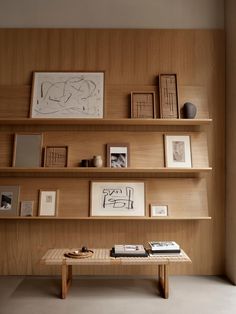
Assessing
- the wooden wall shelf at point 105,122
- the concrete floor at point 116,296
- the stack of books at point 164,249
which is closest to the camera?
the concrete floor at point 116,296

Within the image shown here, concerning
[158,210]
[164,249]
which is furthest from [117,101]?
[164,249]

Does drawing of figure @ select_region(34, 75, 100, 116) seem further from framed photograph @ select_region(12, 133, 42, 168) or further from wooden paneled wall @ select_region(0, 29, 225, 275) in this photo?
framed photograph @ select_region(12, 133, 42, 168)

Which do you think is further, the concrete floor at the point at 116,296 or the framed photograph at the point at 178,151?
the framed photograph at the point at 178,151

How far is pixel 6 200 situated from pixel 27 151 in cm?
55

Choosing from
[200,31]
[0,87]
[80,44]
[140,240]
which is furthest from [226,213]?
[0,87]

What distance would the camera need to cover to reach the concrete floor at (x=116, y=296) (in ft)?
8.87

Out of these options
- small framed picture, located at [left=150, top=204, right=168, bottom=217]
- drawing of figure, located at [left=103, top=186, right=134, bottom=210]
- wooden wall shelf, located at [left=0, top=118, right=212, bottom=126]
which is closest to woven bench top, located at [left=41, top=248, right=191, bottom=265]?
small framed picture, located at [left=150, top=204, right=168, bottom=217]

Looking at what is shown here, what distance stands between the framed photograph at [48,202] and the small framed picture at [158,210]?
974mm

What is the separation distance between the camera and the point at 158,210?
3.47 metres

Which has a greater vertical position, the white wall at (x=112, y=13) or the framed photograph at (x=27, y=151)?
the white wall at (x=112, y=13)

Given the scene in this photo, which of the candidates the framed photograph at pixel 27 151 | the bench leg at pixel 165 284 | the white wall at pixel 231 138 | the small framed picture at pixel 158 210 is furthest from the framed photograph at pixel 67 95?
the bench leg at pixel 165 284

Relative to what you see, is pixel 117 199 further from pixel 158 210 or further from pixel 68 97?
pixel 68 97

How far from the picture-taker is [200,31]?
145 inches

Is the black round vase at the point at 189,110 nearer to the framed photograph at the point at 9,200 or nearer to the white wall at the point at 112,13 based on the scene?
the white wall at the point at 112,13
